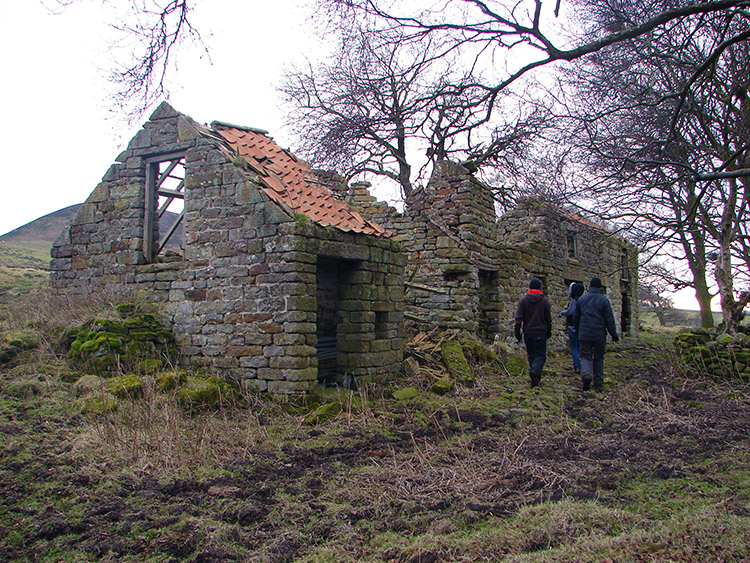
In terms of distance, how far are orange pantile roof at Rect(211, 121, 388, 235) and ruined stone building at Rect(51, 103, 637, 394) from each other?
32mm

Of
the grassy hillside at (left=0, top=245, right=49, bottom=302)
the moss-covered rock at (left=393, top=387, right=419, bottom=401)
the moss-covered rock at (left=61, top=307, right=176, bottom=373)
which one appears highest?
→ the grassy hillside at (left=0, top=245, right=49, bottom=302)

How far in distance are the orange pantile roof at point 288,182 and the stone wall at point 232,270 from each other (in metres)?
0.21

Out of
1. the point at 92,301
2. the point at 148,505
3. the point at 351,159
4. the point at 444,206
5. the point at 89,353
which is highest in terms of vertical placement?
the point at 351,159

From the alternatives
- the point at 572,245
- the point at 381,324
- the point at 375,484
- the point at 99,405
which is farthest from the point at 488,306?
the point at 99,405

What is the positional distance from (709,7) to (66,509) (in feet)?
23.5

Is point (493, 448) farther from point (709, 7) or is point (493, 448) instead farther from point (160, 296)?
point (160, 296)

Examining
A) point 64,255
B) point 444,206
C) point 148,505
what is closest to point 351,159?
point 444,206

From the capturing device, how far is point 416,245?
1166 centimetres

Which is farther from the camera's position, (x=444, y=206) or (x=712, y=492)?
(x=444, y=206)

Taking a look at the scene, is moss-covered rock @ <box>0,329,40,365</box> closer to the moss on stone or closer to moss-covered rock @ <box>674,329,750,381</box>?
the moss on stone

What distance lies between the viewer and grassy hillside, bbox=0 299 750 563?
3238 millimetres

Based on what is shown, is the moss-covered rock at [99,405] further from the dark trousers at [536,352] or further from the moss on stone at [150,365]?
the dark trousers at [536,352]

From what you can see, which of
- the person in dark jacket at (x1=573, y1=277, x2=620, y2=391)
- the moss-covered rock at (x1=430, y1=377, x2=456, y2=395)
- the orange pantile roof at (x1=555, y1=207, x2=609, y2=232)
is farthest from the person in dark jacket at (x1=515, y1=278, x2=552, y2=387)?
the orange pantile roof at (x1=555, y1=207, x2=609, y2=232)

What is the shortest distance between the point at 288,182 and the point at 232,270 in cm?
164
